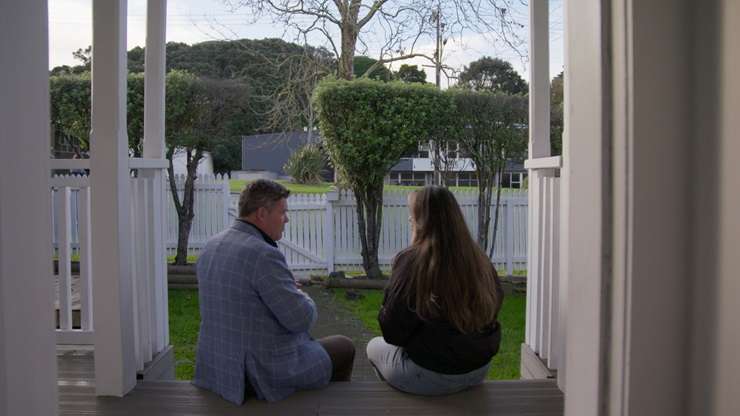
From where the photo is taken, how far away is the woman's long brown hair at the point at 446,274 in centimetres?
276

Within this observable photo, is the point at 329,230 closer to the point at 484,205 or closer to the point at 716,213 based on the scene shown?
the point at 484,205

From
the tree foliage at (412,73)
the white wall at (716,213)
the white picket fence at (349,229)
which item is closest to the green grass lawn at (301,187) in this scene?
the white picket fence at (349,229)

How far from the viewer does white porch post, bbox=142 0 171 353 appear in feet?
11.6

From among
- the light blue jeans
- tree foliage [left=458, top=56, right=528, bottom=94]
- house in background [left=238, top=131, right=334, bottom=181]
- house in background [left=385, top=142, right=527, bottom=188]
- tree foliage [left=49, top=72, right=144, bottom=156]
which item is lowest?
the light blue jeans

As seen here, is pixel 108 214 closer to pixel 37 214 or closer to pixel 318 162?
pixel 37 214

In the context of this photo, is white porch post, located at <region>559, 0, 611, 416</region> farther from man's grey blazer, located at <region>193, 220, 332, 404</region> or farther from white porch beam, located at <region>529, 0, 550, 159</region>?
white porch beam, located at <region>529, 0, 550, 159</region>

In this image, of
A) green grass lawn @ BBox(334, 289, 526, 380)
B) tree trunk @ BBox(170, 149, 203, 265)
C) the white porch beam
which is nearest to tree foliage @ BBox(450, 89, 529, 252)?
green grass lawn @ BBox(334, 289, 526, 380)

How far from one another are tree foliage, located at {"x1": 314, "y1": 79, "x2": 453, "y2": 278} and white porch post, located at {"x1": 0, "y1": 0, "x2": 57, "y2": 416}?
666cm

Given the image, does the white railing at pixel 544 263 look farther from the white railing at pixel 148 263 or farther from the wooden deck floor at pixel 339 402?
the white railing at pixel 148 263

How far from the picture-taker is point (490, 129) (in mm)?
8234

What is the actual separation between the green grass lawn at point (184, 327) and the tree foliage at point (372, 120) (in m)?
2.51

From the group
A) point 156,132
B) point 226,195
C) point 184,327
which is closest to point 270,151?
point 226,195

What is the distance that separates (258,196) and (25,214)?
1.84m

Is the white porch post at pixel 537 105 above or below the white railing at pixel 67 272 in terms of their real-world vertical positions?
above
